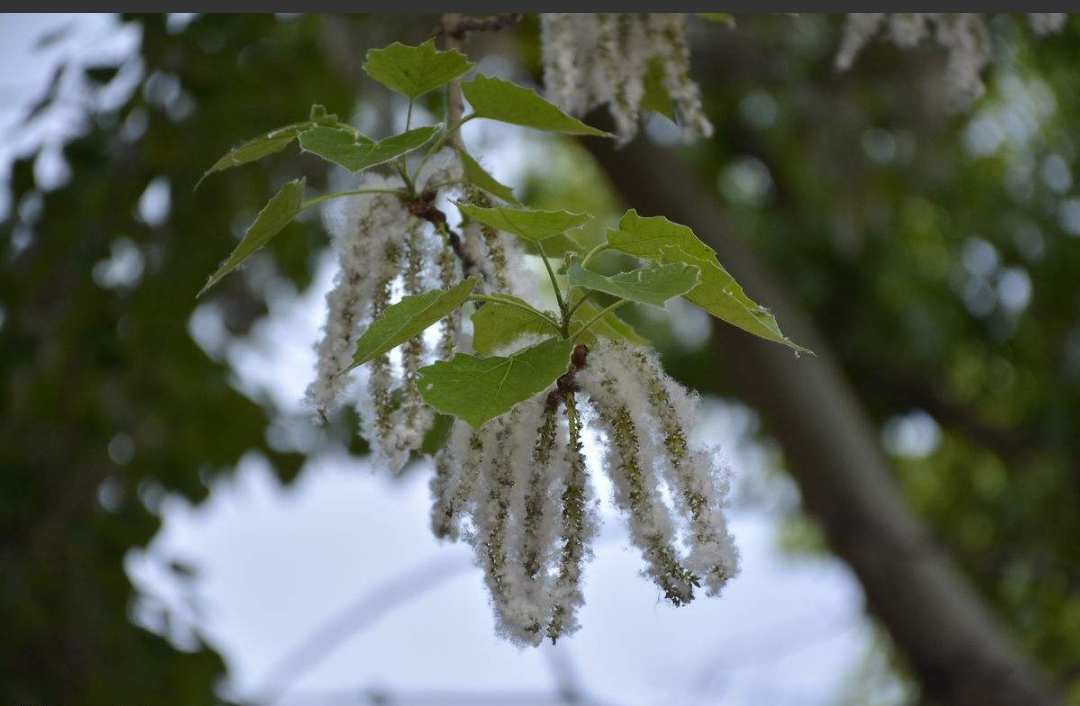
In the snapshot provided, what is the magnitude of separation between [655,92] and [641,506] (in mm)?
474

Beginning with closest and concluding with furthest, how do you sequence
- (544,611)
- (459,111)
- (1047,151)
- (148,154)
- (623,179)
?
1. (544,611)
2. (459,111)
3. (148,154)
4. (623,179)
5. (1047,151)

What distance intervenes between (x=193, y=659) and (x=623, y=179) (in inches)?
43.1

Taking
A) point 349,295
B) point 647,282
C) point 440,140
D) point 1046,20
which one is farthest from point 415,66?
point 1046,20

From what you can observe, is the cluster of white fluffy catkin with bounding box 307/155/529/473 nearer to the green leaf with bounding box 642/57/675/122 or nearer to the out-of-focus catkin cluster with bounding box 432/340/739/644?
the out-of-focus catkin cluster with bounding box 432/340/739/644

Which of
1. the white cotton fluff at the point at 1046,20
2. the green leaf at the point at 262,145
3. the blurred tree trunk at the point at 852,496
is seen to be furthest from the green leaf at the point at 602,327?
the blurred tree trunk at the point at 852,496

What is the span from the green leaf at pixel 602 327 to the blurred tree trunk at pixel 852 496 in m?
1.30

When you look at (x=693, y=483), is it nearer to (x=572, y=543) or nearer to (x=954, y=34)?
(x=572, y=543)

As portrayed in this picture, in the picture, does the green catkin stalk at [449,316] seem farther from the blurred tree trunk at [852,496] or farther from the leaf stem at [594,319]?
the blurred tree trunk at [852,496]

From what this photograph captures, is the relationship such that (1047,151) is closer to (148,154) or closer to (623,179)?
(623,179)

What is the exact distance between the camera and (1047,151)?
8.95 feet

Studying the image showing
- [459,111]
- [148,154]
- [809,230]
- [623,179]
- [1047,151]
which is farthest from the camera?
[809,230]

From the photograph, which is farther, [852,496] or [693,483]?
[852,496]

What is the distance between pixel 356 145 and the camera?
658 millimetres

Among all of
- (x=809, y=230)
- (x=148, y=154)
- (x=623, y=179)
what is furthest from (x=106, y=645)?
(x=809, y=230)
